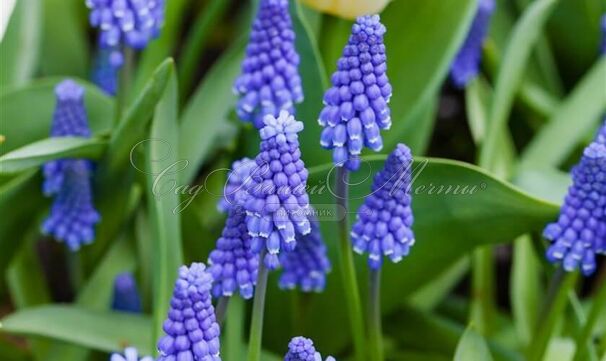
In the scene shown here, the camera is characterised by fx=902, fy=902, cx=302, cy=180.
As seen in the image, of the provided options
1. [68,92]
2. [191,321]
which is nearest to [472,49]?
[68,92]

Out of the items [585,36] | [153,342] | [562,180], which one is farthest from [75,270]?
[585,36]

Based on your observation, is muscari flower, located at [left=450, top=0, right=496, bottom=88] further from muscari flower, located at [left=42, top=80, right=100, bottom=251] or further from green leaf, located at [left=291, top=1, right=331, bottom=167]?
muscari flower, located at [left=42, top=80, right=100, bottom=251]

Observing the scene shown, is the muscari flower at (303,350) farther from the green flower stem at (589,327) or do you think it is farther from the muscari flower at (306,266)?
the green flower stem at (589,327)

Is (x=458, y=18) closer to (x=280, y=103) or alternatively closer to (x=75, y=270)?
(x=280, y=103)

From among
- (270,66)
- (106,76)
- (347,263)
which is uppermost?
(270,66)

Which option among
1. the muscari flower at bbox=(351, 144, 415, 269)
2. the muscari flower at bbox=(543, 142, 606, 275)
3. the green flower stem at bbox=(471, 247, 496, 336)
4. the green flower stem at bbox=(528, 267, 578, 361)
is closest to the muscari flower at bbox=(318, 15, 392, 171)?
the muscari flower at bbox=(351, 144, 415, 269)

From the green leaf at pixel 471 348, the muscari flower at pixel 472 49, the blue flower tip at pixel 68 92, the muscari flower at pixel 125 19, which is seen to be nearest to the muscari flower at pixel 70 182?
the blue flower tip at pixel 68 92

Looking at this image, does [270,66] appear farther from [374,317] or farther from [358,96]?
[374,317]
